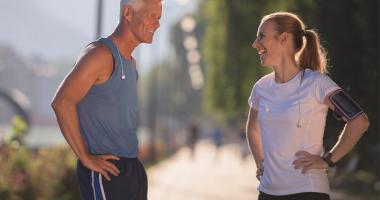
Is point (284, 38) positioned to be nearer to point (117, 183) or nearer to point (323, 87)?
point (323, 87)

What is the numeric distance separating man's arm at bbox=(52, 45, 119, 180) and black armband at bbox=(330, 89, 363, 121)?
4.01ft

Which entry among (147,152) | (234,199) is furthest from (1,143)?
(147,152)

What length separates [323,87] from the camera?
200 inches

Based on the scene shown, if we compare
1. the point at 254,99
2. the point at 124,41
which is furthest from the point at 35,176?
the point at 124,41

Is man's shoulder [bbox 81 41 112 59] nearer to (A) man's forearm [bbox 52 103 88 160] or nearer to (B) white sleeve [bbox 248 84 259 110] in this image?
(A) man's forearm [bbox 52 103 88 160]

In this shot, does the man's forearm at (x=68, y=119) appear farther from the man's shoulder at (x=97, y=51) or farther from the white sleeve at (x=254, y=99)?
the white sleeve at (x=254, y=99)

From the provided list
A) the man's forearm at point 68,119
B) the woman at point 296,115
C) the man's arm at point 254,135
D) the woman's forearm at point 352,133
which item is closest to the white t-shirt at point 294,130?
the woman at point 296,115

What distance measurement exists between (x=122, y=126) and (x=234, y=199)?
13.4 m

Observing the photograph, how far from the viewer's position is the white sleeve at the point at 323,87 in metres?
5.06

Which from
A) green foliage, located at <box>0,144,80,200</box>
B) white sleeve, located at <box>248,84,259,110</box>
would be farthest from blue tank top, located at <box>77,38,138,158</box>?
green foliage, located at <box>0,144,80,200</box>

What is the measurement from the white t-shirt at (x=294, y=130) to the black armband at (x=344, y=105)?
4 centimetres

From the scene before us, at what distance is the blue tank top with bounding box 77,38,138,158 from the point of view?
4531mm

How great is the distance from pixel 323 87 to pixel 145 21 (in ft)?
3.32

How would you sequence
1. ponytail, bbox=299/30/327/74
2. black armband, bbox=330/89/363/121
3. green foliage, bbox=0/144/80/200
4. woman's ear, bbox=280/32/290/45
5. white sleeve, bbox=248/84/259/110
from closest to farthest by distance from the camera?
1. black armband, bbox=330/89/363/121
2. woman's ear, bbox=280/32/290/45
3. ponytail, bbox=299/30/327/74
4. white sleeve, bbox=248/84/259/110
5. green foliage, bbox=0/144/80/200
